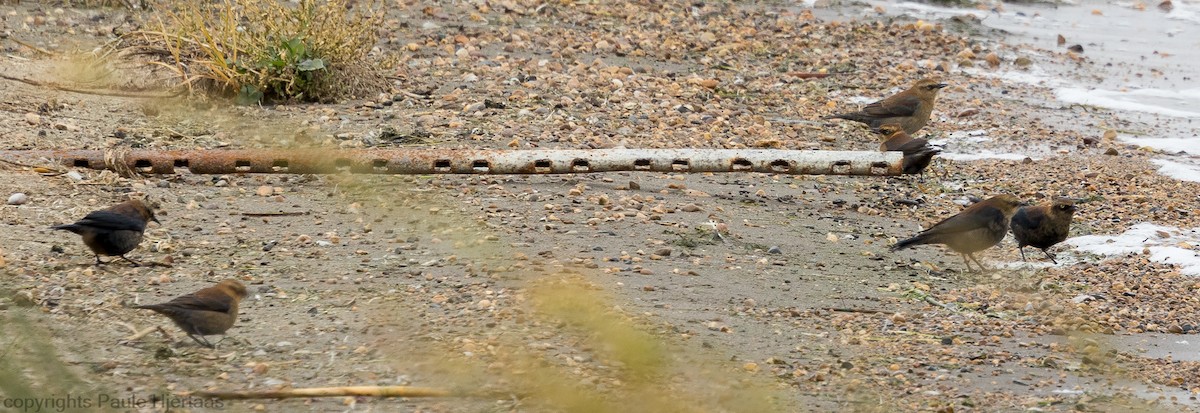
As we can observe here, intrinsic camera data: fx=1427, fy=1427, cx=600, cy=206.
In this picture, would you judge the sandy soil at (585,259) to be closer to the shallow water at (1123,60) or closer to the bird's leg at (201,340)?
the bird's leg at (201,340)

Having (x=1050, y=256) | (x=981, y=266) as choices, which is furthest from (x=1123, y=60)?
(x=981, y=266)

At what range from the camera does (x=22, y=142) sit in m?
7.67

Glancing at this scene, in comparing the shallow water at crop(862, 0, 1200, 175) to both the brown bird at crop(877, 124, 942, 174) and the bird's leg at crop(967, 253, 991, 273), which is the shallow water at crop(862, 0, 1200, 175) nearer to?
the brown bird at crop(877, 124, 942, 174)

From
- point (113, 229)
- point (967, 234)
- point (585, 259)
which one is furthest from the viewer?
point (967, 234)

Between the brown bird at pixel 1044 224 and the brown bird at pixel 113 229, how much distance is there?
408 centimetres

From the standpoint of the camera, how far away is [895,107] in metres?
9.62

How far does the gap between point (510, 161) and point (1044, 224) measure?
263cm

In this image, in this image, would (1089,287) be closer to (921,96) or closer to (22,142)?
(921,96)

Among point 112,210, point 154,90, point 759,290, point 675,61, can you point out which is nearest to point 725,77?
point 675,61

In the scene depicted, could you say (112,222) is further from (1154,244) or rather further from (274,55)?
(1154,244)

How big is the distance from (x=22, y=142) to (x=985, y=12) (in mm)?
10722

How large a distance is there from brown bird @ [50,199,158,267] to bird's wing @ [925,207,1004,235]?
11.7ft

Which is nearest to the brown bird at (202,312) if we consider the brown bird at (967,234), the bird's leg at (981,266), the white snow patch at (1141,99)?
the brown bird at (967,234)

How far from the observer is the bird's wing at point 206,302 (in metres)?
4.68
